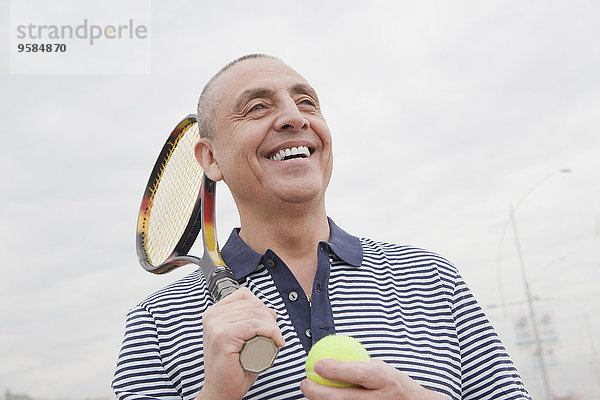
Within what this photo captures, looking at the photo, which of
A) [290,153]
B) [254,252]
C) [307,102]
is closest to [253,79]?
[307,102]

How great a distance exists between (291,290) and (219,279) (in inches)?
10.6

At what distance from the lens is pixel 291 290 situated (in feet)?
7.74

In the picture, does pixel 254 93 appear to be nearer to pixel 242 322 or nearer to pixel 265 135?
pixel 265 135

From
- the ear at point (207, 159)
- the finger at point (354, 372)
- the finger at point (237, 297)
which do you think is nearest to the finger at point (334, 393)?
the finger at point (354, 372)

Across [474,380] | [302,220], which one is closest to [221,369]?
[302,220]

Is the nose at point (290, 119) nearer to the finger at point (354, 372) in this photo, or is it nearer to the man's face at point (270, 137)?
the man's face at point (270, 137)

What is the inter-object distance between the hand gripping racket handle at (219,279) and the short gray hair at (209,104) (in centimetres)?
28

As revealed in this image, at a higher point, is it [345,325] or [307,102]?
[307,102]

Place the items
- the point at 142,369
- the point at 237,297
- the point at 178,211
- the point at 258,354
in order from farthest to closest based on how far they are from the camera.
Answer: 1. the point at 178,211
2. the point at 142,369
3. the point at 237,297
4. the point at 258,354

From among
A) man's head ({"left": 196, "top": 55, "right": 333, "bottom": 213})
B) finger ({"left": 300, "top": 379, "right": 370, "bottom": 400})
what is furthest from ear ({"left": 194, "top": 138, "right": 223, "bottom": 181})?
finger ({"left": 300, "top": 379, "right": 370, "bottom": 400})

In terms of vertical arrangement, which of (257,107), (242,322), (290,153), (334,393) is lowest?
(334,393)

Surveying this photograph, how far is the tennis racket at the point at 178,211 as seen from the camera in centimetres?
299

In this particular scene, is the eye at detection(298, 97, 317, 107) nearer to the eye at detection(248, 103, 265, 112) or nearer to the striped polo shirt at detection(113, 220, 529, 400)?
the eye at detection(248, 103, 265, 112)

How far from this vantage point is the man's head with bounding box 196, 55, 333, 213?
8.19ft
